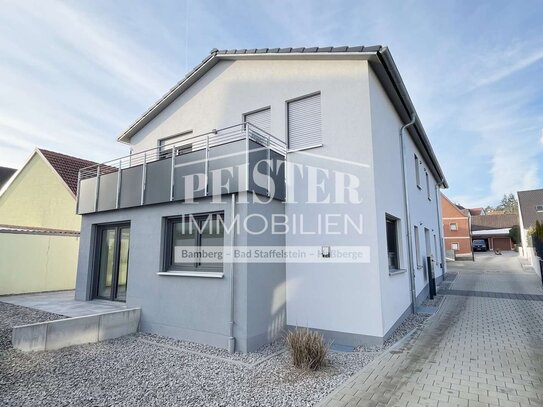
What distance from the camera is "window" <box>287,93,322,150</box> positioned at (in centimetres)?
796

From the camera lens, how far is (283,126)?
8344mm

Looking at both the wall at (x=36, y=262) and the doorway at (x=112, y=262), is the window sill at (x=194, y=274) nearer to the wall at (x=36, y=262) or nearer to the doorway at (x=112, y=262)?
the doorway at (x=112, y=262)

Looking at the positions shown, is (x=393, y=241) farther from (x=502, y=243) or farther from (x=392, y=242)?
(x=502, y=243)

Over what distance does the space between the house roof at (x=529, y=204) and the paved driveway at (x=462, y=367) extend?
132 ft

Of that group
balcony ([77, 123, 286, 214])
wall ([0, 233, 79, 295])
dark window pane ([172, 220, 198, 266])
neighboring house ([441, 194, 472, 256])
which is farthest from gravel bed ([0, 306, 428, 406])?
neighboring house ([441, 194, 472, 256])

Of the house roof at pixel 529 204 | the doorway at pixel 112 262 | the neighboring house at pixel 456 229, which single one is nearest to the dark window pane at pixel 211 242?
the doorway at pixel 112 262

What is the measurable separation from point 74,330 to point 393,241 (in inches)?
331

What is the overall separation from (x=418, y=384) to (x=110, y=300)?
8645mm

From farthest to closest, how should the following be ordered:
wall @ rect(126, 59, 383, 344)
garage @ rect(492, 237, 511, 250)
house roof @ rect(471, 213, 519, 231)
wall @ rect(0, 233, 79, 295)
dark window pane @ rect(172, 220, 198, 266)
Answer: house roof @ rect(471, 213, 519, 231), garage @ rect(492, 237, 511, 250), wall @ rect(0, 233, 79, 295), dark window pane @ rect(172, 220, 198, 266), wall @ rect(126, 59, 383, 344)

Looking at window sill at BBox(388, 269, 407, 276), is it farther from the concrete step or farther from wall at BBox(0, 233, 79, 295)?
wall at BBox(0, 233, 79, 295)

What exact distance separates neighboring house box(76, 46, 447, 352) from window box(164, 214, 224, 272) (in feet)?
0.12

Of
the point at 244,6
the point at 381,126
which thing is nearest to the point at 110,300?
the point at 381,126

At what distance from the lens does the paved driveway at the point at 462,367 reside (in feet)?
13.6

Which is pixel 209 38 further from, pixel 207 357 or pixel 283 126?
pixel 207 357
